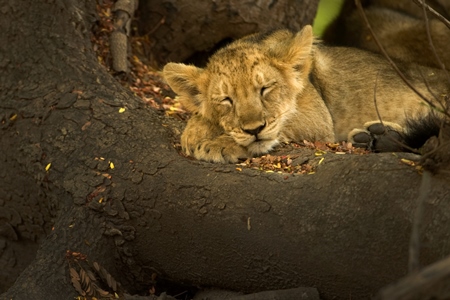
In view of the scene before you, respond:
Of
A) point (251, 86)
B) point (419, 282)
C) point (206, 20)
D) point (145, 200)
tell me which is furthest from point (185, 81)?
point (419, 282)

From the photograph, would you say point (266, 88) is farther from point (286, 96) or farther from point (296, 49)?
point (296, 49)

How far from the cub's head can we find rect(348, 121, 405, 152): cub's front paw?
268 millimetres

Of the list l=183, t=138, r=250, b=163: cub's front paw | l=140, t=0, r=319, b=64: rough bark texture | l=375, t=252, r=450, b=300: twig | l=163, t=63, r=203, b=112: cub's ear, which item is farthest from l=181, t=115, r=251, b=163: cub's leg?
l=375, t=252, r=450, b=300: twig

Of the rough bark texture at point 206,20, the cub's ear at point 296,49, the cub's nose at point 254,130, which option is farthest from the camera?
the rough bark texture at point 206,20

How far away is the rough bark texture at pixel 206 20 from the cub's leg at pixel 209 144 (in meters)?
1.15

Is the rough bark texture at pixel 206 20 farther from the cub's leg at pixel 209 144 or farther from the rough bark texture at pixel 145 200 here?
the cub's leg at pixel 209 144

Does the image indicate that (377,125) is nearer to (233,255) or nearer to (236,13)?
(233,255)

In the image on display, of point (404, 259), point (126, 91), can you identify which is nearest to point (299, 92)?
point (126, 91)

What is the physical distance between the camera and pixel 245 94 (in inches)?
108

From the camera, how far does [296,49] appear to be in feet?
9.67

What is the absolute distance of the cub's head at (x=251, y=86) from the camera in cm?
269

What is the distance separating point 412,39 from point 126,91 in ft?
5.44

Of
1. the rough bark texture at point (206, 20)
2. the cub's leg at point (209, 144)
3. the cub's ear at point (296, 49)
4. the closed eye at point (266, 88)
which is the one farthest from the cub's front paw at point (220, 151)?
the rough bark texture at point (206, 20)

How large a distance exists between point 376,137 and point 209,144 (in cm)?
61
